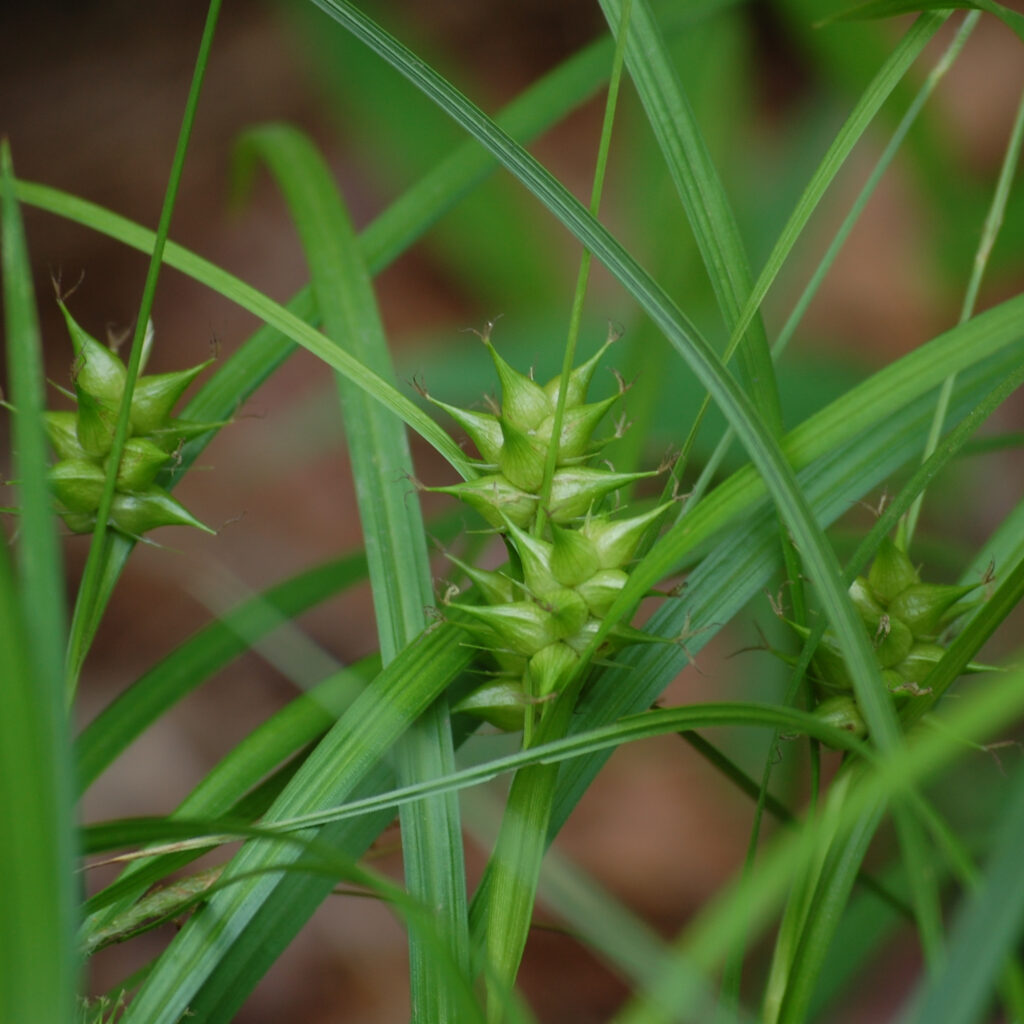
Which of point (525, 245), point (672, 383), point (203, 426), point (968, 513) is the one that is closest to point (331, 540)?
point (525, 245)

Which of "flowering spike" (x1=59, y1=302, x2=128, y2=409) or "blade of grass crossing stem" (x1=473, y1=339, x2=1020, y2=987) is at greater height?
"flowering spike" (x1=59, y1=302, x2=128, y2=409)

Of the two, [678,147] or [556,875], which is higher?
[678,147]

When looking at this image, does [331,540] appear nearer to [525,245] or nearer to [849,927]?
[525,245]

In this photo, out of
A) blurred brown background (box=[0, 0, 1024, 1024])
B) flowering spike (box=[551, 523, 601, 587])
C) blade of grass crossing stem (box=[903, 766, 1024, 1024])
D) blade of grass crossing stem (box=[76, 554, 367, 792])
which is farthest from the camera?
blurred brown background (box=[0, 0, 1024, 1024])

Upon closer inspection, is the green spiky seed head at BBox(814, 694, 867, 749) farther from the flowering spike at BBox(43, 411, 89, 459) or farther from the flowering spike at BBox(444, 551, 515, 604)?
the flowering spike at BBox(43, 411, 89, 459)

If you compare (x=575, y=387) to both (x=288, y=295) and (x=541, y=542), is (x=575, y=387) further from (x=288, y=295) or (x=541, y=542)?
(x=288, y=295)

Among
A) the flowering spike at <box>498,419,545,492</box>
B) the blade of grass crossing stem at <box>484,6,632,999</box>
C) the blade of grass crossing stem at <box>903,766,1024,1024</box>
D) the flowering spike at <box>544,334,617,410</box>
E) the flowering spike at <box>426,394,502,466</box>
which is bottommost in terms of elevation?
the blade of grass crossing stem at <box>903,766,1024,1024</box>

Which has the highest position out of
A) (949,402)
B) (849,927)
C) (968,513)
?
(968,513)

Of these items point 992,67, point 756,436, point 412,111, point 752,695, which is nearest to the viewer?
point 756,436

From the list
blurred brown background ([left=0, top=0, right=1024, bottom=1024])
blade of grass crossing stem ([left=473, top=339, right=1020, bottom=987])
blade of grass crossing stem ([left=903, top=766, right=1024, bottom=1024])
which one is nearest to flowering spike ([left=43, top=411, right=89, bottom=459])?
blade of grass crossing stem ([left=473, top=339, right=1020, bottom=987])
